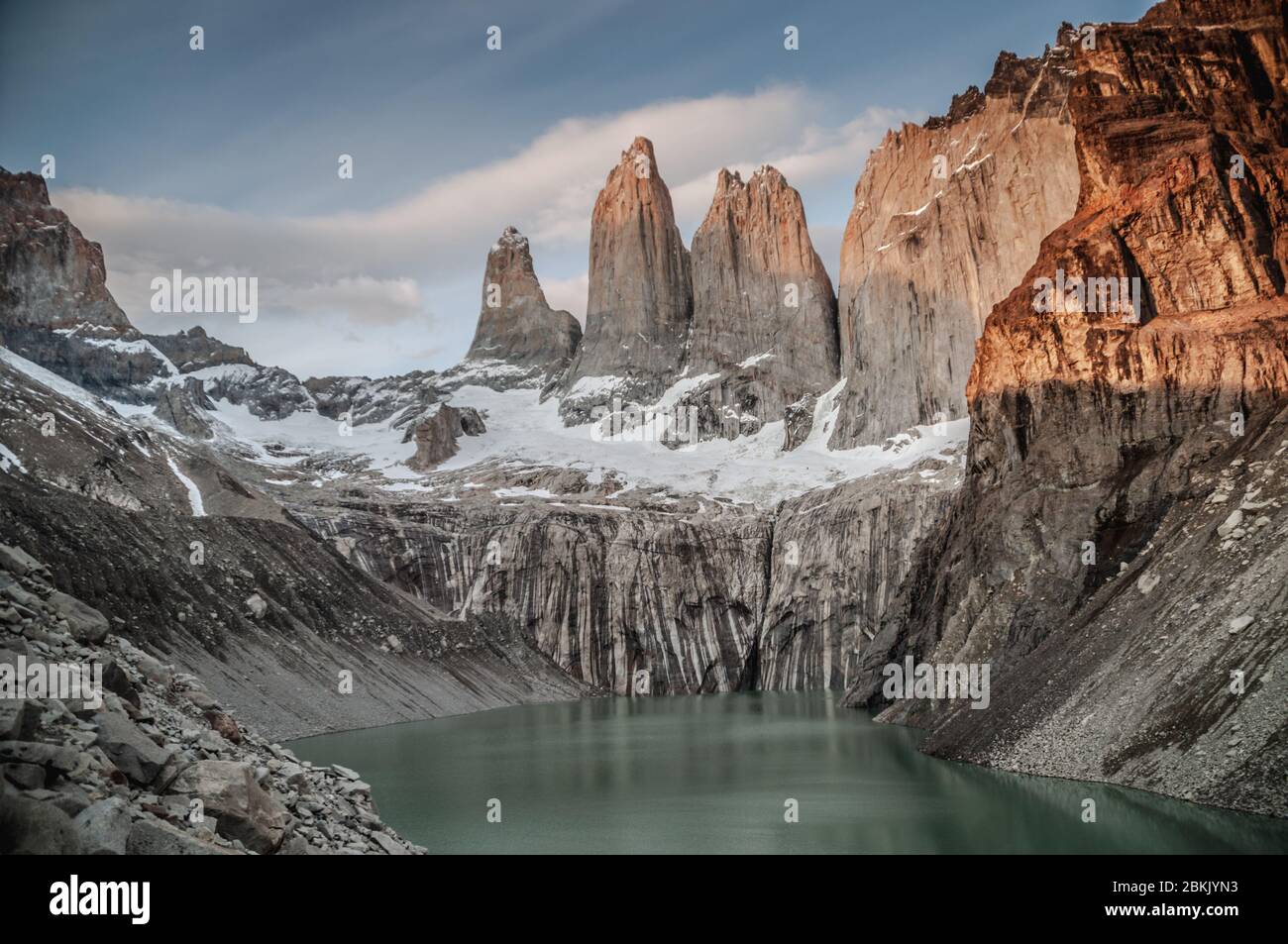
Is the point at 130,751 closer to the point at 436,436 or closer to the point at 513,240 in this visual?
the point at 436,436

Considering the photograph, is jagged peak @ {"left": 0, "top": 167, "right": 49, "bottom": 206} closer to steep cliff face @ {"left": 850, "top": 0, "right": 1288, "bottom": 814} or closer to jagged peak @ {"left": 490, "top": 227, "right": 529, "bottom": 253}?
jagged peak @ {"left": 490, "top": 227, "right": 529, "bottom": 253}

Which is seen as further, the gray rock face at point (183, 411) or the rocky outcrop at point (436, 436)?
the gray rock face at point (183, 411)

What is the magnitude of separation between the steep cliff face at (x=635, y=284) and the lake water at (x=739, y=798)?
95661 millimetres

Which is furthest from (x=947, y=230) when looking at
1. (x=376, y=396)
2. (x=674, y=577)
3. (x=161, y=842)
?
(x=161, y=842)

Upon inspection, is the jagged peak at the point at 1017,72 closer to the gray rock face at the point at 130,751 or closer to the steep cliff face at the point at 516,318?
the steep cliff face at the point at 516,318

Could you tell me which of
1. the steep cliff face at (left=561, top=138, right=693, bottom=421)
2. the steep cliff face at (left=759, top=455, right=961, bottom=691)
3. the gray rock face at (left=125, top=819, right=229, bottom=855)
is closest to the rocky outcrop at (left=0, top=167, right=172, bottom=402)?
the steep cliff face at (left=561, top=138, right=693, bottom=421)

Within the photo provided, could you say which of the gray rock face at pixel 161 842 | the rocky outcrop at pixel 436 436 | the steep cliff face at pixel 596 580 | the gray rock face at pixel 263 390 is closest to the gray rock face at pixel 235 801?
the gray rock face at pixel 161 842

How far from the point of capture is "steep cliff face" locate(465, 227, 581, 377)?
6634 inches

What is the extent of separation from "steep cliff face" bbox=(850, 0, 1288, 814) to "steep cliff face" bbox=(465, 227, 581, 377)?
373 ft

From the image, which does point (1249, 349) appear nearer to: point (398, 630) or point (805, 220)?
point (398, 630)

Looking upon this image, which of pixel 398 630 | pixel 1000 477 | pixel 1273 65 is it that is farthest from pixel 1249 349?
pixel 398 630

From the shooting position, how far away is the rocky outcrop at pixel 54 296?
128500 millimetres

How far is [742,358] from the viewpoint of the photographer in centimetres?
14025
